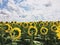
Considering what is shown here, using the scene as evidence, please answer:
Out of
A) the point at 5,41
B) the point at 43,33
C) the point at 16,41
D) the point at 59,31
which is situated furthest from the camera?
the point at 43,33

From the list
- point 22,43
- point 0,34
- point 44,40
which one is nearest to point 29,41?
point 22,43

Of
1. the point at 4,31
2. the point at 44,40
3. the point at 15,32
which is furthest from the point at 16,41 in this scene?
the point at 44,40

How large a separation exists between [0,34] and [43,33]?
1335 mm

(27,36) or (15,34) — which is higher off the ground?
(15,34)

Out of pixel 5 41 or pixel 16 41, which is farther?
pixel 5 41

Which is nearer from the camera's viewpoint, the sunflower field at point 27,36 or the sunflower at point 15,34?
the sunflower at point 15,34

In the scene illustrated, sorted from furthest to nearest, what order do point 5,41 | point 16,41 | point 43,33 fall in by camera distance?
point 43,33 < point 5,41 < point 16,41

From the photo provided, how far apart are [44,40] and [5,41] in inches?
62.0

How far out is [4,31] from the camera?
7930 millimetres

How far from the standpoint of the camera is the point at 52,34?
8.76m

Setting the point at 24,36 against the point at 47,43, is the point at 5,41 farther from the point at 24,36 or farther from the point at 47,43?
the point at 47,43

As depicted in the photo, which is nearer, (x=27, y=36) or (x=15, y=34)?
(x=15, y=34)

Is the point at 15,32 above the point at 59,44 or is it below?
above

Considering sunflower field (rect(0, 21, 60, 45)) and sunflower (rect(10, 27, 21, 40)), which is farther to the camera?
sunflower field (rect(0, 21, 60, 45))
